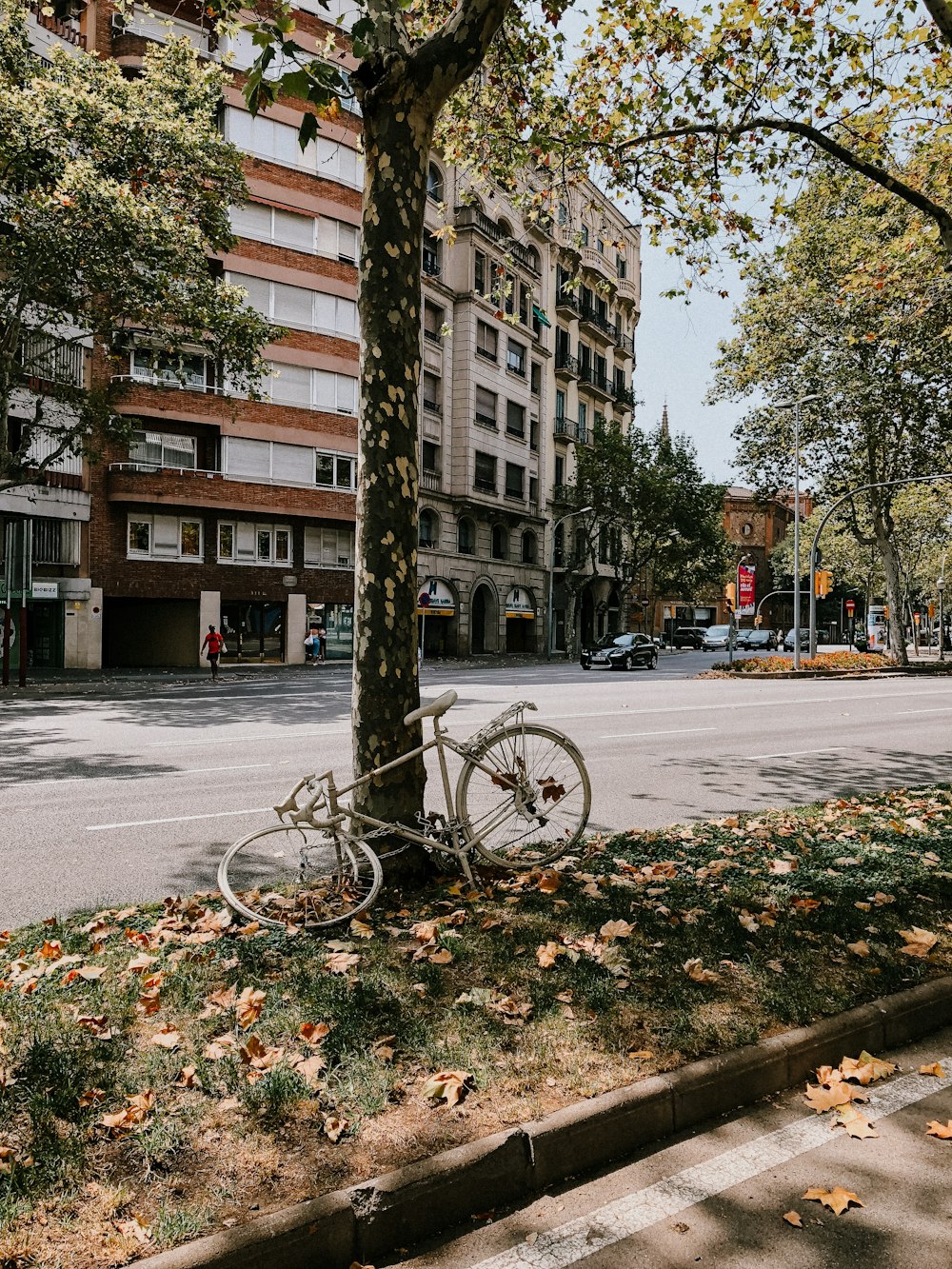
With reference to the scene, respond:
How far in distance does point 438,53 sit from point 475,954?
455cm

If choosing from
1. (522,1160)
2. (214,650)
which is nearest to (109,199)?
(214,650)

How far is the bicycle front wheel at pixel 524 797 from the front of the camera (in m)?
5.19

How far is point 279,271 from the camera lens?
105ft

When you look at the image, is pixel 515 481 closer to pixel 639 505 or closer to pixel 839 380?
pixel 639 505

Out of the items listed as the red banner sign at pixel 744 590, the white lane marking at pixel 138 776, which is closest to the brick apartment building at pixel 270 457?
the red banner sign at pixel 744 590

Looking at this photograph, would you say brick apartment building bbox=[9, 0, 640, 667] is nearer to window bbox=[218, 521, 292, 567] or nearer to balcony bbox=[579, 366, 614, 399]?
window bbox=[218, 521, 292, 567]

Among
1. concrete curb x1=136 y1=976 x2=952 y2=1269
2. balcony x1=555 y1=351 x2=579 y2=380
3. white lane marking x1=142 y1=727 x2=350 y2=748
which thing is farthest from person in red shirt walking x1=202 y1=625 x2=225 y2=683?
balcony x1=555 y1=351 x2=579 y2=380

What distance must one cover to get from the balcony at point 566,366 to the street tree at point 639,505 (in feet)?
12.8

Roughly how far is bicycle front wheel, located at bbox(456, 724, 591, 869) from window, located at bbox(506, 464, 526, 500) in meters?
39.9

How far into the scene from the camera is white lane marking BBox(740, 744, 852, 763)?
11.0m

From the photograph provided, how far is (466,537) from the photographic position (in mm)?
42406

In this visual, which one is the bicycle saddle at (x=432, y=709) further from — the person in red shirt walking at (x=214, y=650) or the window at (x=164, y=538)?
the window at (x=164, y=538)

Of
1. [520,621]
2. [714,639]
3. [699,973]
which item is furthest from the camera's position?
[714,639]

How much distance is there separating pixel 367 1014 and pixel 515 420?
44141mm
